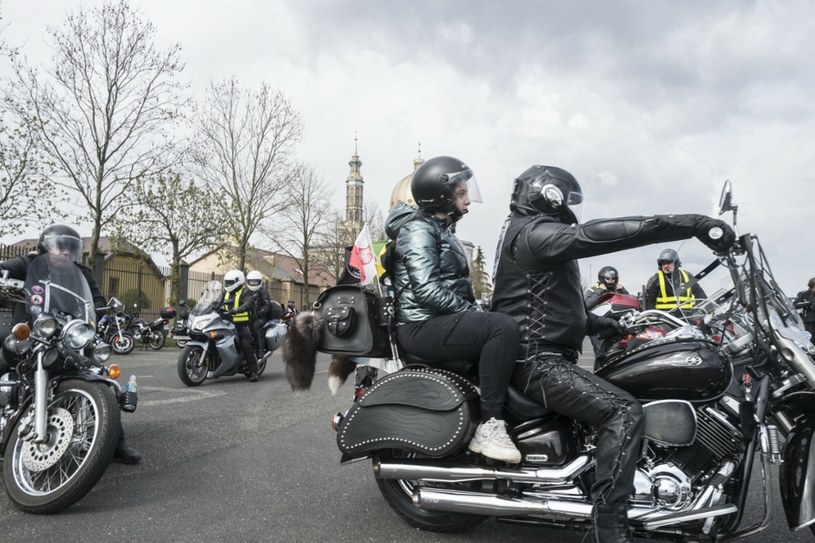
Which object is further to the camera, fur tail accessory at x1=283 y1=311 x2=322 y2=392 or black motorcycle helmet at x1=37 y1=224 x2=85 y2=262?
black motorcycle helmet at x1=37 y1=224 x2=85 y2=262

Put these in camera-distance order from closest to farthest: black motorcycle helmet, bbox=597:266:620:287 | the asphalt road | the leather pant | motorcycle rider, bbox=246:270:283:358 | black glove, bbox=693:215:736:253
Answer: black glove, bbox=693:215:736:253
the leather pant
the asphalt road
black motorcycle helmet, bbox=597:266:620:287
motorcycle rider, bbox=246:270:283:358

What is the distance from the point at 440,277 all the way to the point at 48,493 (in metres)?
2.40

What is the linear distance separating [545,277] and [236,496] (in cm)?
235

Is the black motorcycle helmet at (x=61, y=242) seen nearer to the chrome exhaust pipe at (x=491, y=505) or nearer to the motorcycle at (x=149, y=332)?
the chrome exhaust pipe at (x=491, y=505)

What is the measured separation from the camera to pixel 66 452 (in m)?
3.60

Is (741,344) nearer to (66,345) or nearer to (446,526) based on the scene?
(446,526)

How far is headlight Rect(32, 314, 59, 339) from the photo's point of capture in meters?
3.86

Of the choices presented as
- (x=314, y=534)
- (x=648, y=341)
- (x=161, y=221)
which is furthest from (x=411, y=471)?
(x=161, y=221)

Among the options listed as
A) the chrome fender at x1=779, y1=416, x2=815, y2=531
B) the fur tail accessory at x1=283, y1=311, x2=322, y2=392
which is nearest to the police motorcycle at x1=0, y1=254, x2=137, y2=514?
the fur tail accessory at x1=283, y1=311, x2=322, y2=392

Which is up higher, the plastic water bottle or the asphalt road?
the plastic water bottle

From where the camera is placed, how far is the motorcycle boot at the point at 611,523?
104 inches

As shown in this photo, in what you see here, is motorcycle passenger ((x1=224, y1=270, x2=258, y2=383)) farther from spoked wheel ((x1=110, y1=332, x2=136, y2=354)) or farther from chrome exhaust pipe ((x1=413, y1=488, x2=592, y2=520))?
chrome exhaust pipe ((x1=413, y1=488, x2=592, y2=520))

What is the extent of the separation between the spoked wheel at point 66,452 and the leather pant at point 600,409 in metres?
2.30

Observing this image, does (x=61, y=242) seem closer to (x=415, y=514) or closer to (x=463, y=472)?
(x=415, y=514)
